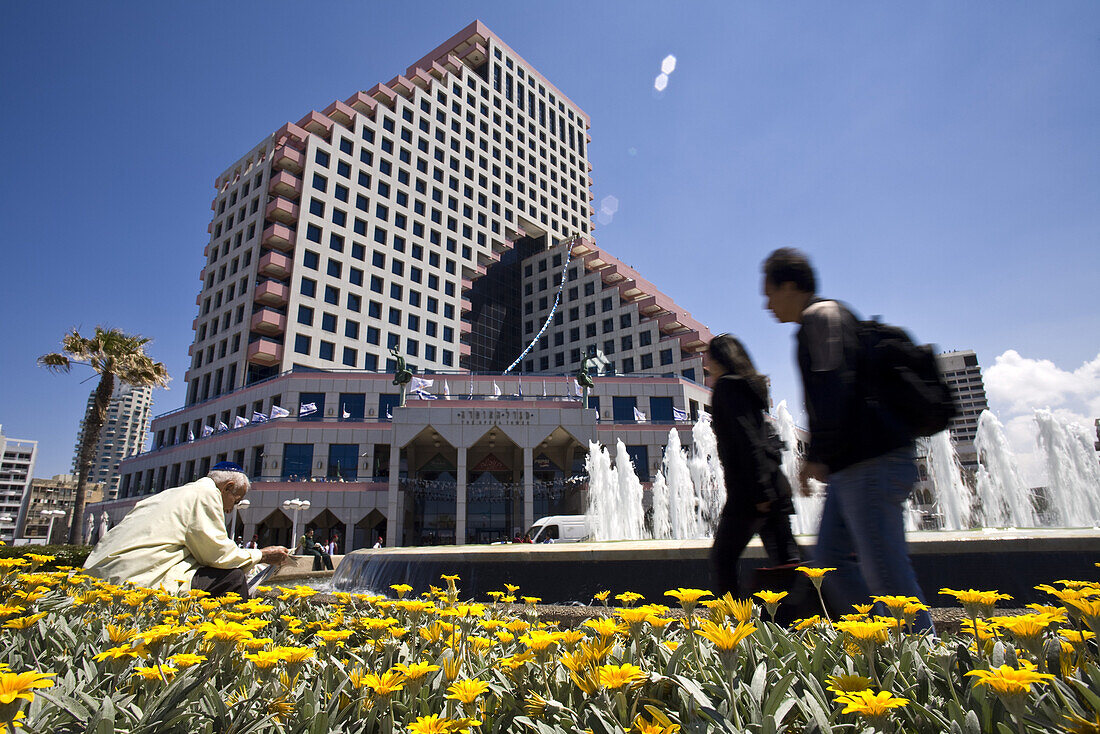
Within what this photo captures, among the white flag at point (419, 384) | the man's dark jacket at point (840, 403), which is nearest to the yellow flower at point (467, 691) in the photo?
the man's dark jacket at point (840, 403)

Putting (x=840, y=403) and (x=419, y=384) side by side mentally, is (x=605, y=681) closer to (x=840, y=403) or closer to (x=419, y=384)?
(x=840, y=403)

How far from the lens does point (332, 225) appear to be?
46.9 metres

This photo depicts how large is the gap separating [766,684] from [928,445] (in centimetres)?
2360

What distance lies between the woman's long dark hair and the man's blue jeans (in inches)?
32.6

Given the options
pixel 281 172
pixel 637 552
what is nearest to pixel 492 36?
pixel 281 172

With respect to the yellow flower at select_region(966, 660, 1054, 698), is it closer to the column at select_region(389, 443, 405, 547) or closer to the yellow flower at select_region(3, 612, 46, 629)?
the yellow flower at select_region(3, 612, 46, 629)

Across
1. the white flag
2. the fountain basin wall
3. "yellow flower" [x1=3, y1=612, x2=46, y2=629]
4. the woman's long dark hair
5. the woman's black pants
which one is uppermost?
the white flag

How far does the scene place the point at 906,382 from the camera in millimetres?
2719

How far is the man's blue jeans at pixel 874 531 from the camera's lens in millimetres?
2602

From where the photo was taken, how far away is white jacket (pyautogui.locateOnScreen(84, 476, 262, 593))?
12.6 ft

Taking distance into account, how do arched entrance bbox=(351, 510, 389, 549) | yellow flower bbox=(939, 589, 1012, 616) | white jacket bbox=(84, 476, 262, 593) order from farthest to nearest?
arched entrance bbox=(351, 510, 389, 549)
white jacket bbox=(84, 476, 262, 593)
yellow flower bbox=(939, 589, 1012, 616)

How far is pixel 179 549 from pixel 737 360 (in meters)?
4.12

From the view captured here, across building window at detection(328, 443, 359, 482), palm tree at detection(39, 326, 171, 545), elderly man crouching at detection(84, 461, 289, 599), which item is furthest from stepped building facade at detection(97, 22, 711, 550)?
elderly man crouching at detection(84, 461, 289, 599)

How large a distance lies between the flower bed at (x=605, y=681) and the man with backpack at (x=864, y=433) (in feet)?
2.68
